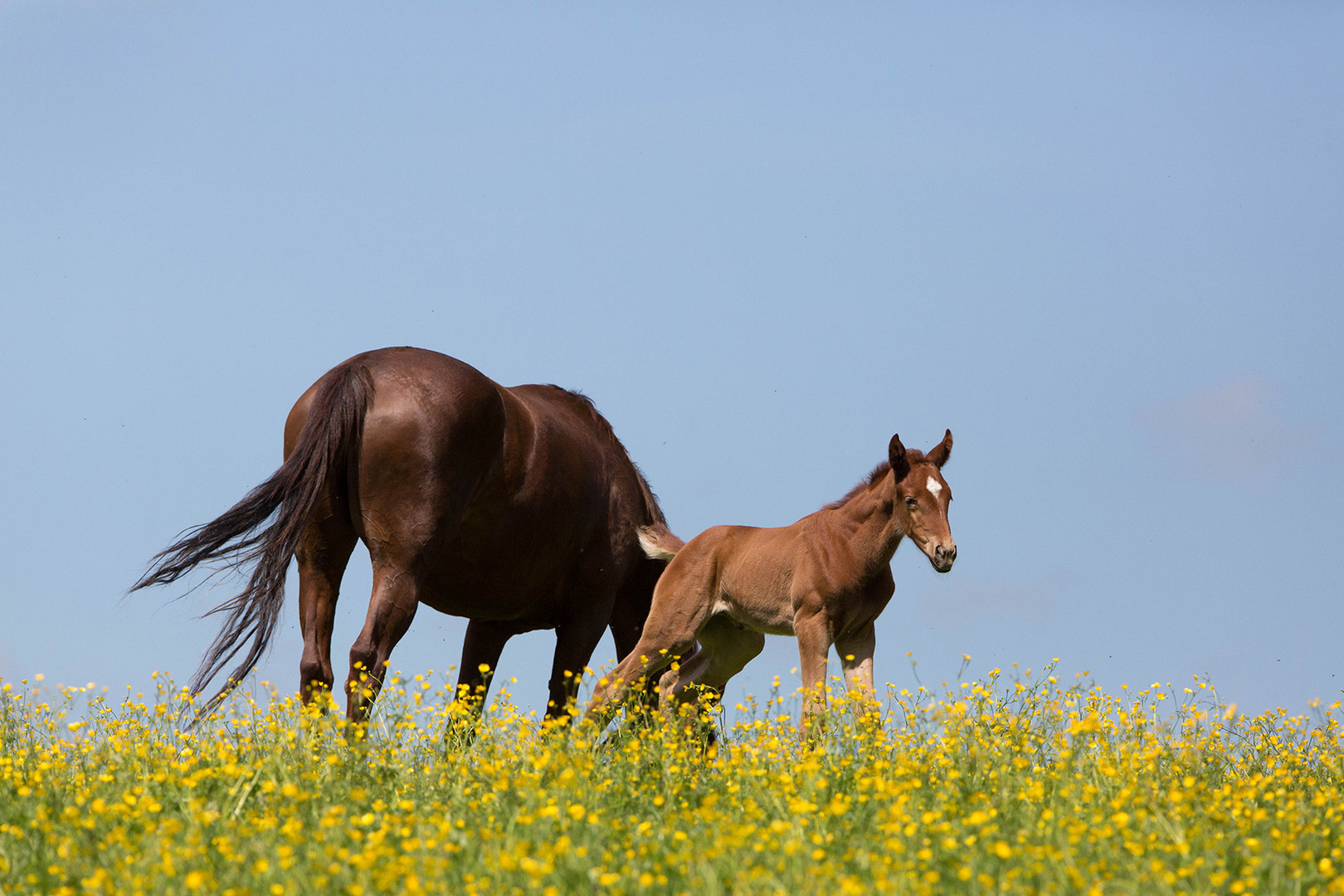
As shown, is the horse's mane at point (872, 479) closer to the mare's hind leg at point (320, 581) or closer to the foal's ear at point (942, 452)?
the foal's ear at point (942, 452)

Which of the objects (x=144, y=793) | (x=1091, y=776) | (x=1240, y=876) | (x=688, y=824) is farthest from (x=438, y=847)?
(x=1091, y=776)

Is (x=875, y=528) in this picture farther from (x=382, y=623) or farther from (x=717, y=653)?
(x=382, y=623)

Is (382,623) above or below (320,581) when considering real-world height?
below

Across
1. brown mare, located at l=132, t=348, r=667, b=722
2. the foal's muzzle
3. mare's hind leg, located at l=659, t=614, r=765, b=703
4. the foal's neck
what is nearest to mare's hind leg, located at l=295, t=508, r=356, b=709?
brown mare, located at l=132, t=348, r=667, b=722

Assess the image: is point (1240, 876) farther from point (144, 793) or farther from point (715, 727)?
point (144, 793)

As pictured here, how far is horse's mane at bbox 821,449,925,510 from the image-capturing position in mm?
8367

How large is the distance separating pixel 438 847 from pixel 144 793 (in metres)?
1.65

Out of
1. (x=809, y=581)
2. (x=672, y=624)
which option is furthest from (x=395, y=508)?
(x=809, y=581)

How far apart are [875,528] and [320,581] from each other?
3.52 metres

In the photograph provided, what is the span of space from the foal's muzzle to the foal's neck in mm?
351

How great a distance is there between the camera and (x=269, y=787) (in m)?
5.44

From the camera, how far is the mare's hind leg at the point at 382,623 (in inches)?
313

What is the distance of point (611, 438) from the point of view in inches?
421

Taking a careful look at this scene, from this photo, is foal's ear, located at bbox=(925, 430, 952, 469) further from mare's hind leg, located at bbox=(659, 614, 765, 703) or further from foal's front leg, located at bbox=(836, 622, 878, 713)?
mare's hind leg, located at bbox=(659, 614, 765, 703)
